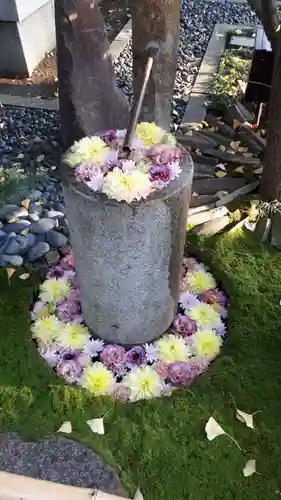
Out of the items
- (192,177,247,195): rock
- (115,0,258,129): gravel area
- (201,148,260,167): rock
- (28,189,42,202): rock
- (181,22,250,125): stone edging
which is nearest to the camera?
(28,189,42,202): rock

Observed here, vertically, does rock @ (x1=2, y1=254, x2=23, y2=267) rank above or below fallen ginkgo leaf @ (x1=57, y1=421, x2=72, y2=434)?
above

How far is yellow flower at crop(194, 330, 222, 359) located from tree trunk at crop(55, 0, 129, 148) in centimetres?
174

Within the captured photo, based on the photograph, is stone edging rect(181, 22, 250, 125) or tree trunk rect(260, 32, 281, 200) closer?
tree trunk rect(260, 32, 281, 200)

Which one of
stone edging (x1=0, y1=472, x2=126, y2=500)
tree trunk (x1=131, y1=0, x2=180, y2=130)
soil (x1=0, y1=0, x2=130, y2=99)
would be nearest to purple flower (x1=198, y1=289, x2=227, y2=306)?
tree trunk (x1=131, y1=0, x2=180, y2=130)

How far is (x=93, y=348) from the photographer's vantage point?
9.20 feet

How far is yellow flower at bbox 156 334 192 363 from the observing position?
2.76 m

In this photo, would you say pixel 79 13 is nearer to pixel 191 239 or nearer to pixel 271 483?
pixel 191 239

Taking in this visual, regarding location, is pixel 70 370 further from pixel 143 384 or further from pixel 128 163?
pixel 128 163

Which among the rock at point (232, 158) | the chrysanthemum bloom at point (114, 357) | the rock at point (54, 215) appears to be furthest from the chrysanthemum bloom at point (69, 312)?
the rock at point (232, 158)

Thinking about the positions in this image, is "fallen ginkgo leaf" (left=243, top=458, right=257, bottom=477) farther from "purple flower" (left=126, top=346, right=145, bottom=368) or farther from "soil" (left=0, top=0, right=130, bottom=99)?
"soil" (left=0, top=0, right=130, bottom=99)

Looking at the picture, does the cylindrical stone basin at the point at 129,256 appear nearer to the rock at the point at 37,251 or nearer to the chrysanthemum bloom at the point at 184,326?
the chrysanthemum bloom at the point at 184,326

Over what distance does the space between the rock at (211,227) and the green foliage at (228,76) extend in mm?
1668

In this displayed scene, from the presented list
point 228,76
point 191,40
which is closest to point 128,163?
point 228,76

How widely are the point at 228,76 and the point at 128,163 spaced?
11.1 feet
